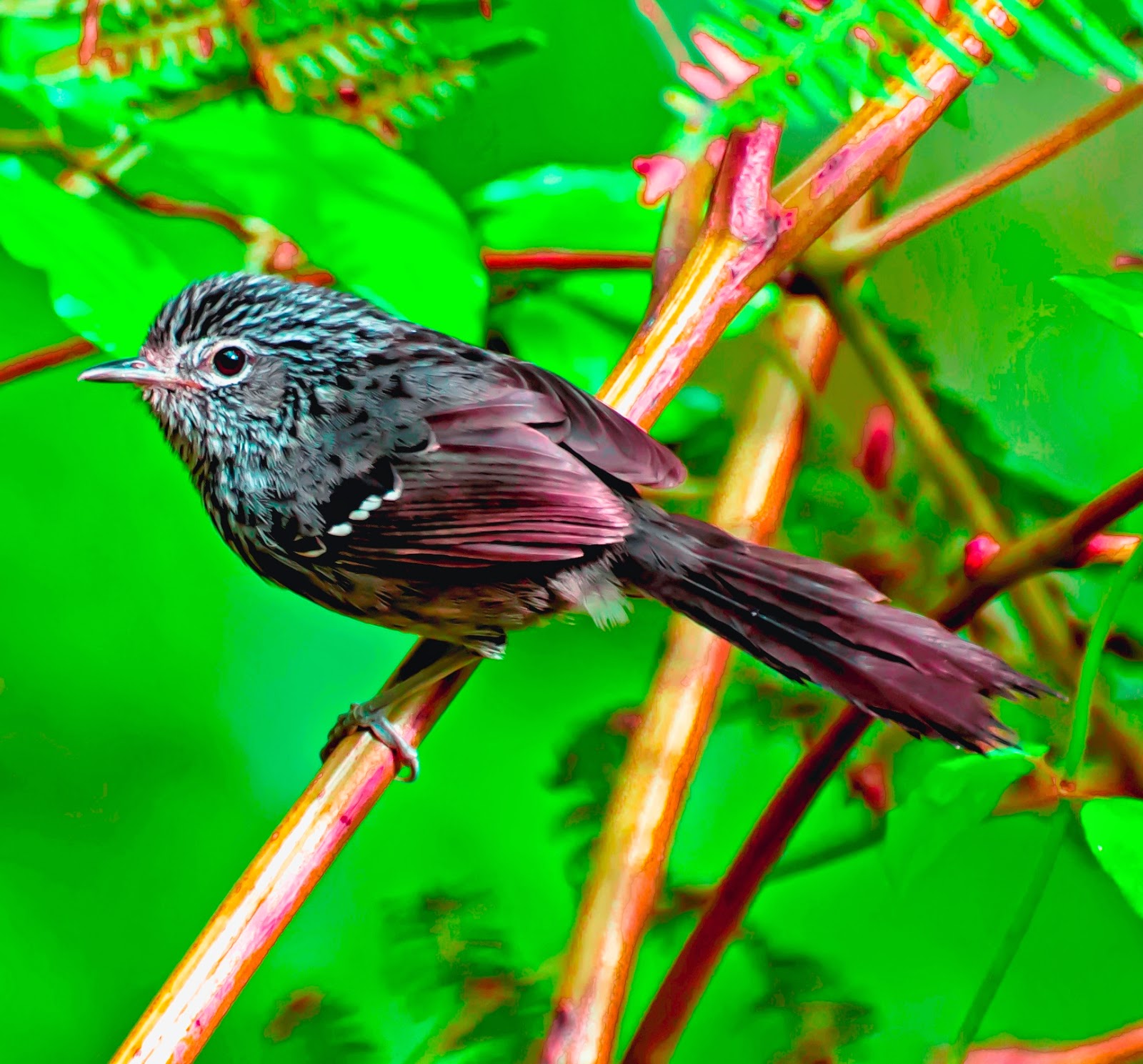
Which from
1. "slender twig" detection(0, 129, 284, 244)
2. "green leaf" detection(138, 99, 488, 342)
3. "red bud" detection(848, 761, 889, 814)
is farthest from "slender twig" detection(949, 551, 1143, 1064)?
"slender twig" detection(0, 129, 284, 244)

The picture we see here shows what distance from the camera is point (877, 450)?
145 centimetres

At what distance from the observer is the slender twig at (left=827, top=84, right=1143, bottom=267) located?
1.25 m

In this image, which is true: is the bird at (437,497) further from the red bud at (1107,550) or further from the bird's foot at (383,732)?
the red bud at (1107,550)

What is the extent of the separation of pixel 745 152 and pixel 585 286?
26 centimetres

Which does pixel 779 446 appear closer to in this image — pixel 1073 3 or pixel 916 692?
pixel 916 692

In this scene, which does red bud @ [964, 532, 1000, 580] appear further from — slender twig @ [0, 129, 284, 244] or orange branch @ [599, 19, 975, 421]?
slender twig @ [0, 129, 284, 244]

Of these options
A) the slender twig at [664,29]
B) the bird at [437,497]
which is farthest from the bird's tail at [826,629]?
the slender twig at [664,29]

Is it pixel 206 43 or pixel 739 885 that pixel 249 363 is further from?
pixel 739 885

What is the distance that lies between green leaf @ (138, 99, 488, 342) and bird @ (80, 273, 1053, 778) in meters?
0.10

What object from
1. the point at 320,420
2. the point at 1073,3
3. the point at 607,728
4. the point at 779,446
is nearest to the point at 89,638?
the point at 320,420

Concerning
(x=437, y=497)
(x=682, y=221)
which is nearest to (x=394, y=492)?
(x=437, y=497)

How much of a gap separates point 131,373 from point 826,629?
2.63 ft

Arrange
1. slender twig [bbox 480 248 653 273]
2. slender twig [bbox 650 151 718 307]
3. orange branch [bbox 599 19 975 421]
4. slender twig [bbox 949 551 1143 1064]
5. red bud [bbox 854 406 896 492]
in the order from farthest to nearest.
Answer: red bud [bbox 854 406 896 492] < slender twig [bbox 480 248 653 273] < slender twig [bbox 650 151 718 307] < orange branch [bbox 599 19 975 421] < slender twig [bbox 949 551 1143 1064]

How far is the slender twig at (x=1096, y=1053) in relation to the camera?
1.19 m
